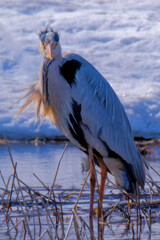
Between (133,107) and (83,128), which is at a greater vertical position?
(83,128)

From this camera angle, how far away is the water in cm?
411

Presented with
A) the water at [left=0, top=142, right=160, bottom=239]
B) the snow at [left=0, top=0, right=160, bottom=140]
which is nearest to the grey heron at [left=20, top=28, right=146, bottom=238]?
the water at [left=0, top=142, right=160, bottom=239]

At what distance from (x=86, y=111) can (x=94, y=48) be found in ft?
27.2

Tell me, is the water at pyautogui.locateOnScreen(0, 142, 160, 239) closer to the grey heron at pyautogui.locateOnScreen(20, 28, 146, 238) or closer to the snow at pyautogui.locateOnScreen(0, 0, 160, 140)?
the grey heron at pyautogui.locateOnScreen(20, 28, 146, 238)

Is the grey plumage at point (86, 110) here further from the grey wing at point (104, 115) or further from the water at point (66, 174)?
the water at point (66, 174)

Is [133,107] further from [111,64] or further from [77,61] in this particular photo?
[77,61]

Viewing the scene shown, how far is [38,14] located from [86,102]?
33.4 ft

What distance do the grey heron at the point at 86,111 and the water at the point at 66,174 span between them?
260mm

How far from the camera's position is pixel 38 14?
14680mm

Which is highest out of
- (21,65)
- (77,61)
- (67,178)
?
(77,61)

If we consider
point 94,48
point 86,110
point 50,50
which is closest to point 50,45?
point 50,50

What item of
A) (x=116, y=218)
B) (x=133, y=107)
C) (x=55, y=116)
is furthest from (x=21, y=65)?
(x=116, y=218)

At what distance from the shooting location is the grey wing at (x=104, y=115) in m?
4.99

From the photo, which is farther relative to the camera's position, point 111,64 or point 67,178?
point 111,64
